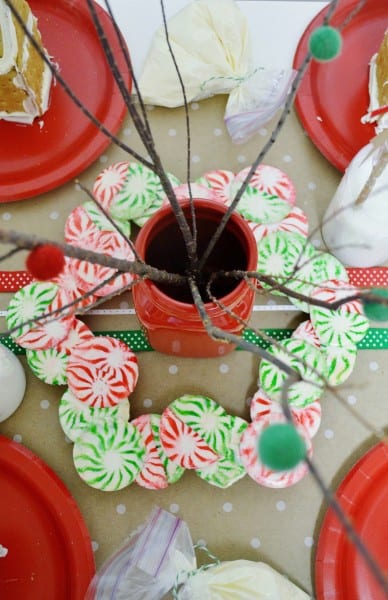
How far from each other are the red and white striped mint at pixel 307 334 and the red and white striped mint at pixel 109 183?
291 mm

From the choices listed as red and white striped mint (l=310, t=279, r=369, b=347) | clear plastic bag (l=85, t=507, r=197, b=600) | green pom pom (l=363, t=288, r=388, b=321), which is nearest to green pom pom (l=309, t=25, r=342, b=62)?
green pom pom (l=363, t=288, r=388, b=321)

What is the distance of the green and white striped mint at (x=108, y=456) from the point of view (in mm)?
711

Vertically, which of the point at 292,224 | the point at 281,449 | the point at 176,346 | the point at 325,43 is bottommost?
the point at 176,346

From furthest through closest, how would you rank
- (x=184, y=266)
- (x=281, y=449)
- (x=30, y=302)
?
(x=30, y=302), (x=184, y=266), (x=281, y=449)

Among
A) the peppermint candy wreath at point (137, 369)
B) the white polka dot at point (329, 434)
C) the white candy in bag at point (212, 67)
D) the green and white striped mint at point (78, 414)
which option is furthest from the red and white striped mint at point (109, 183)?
the white polka dot at point (329, 434)

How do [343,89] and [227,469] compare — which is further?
[343,89]

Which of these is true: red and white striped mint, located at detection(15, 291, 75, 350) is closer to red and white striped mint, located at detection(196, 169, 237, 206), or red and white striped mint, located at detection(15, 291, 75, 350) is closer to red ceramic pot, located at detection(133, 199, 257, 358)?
red ceramic pot, located at detection(133, 199, 257, 358)

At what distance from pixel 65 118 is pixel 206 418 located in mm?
451

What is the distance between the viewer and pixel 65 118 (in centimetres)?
84

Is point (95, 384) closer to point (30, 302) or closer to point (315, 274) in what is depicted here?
point (30, 302)

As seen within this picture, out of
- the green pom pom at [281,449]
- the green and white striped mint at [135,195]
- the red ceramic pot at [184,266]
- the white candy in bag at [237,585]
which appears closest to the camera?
the green pom pom at [281,449]

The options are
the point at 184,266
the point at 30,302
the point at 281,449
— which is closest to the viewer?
the point at 281,449

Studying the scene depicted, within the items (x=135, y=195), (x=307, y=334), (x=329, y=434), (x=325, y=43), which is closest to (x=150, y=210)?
(x=135, y=195)

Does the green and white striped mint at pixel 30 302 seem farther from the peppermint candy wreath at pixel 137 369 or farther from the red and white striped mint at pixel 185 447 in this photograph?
the red and white striped mint at pixel 185 447
